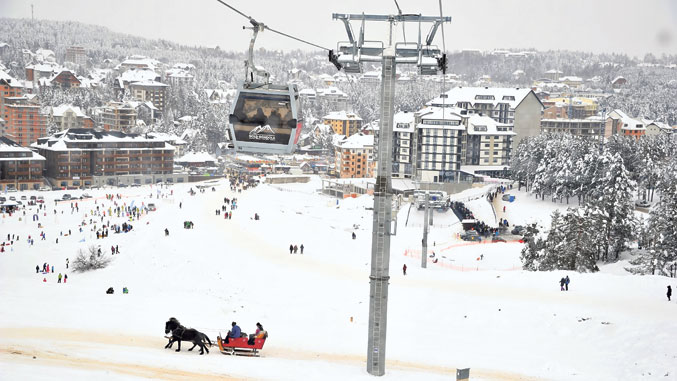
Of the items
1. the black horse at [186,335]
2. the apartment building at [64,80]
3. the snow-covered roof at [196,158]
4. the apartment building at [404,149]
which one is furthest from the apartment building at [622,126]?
the black horse at [186,335]

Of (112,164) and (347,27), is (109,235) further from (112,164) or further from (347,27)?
(112,164)

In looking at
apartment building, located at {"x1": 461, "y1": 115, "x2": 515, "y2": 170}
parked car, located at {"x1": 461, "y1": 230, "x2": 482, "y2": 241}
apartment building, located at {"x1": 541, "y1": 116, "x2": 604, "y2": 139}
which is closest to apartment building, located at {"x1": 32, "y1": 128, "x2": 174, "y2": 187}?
apartment building, located at {"x1": 461, "y1": 115, "x2": 515, "y2": 170}

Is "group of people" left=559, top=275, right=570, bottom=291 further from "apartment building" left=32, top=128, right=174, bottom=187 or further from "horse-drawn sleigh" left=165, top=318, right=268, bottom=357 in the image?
"apartment building" left=32, top=128, right=174, bottom=187

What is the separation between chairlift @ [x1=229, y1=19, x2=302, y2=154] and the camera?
12328mm

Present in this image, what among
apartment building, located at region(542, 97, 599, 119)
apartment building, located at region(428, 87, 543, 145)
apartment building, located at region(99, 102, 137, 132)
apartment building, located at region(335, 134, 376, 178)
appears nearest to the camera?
apartment building, located at region(335, 134, 376, 178)

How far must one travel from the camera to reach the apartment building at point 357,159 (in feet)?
276

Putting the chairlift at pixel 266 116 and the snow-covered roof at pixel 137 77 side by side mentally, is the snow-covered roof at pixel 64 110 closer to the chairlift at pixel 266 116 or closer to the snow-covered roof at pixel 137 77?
the snow-covered roof at pixel 137 77

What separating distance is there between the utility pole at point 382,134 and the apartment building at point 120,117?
4053 inches

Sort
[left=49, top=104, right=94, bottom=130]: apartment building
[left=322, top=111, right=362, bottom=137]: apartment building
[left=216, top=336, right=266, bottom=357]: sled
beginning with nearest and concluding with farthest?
[left=216, top=336, right=266, bottom=357]: sled < [left=49, top=104, right=94, bottom=130]: apartment building < [left=322, top=111, right=362, bottom=137]: apartment building

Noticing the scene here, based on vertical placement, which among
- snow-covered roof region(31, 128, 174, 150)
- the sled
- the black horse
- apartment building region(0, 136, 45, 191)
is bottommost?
apartment building region(0, 136, 45, 191)

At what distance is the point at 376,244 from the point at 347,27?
3.94m

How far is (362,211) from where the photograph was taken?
5994 centimetres

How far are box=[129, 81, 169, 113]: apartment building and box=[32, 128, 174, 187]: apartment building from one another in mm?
55085

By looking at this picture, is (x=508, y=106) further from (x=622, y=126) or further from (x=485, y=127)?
(x=622, y=126)
